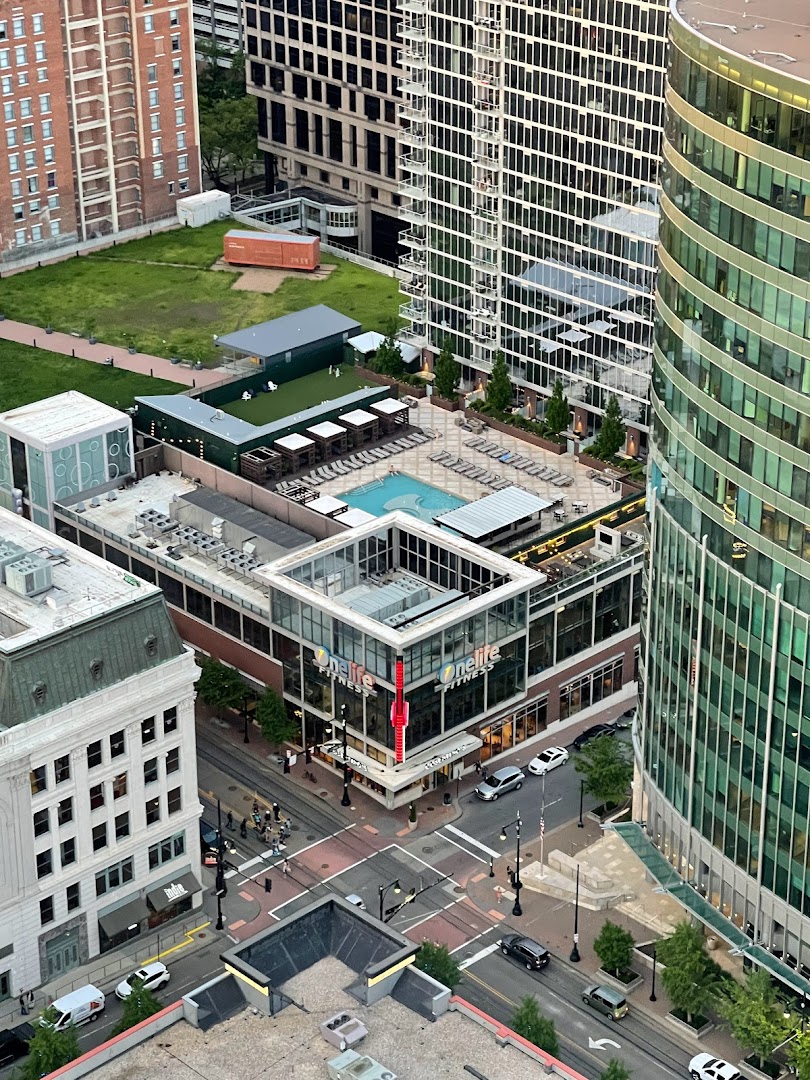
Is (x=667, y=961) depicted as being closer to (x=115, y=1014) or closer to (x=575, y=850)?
(x=575, y=850)

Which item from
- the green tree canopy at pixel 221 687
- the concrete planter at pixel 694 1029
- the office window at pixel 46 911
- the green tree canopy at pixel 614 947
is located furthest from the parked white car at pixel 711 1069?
the green tree canopy at pixel 221 687

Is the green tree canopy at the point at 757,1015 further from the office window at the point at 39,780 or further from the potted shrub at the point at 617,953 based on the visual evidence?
the office window at the point at 39,780

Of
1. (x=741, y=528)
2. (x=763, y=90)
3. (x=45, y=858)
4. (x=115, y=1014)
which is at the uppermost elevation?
(x=763, y=90)

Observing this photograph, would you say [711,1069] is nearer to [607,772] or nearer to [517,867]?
[517,867]

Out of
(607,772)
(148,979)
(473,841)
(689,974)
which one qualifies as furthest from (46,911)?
(689,974)

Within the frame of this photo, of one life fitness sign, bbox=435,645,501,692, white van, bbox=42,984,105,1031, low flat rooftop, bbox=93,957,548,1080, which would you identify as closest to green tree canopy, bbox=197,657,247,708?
one life fitness sign, bbox=435,645,501,692

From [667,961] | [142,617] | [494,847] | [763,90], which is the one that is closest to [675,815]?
[667,961]

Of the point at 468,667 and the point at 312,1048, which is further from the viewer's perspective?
the point at 468,667
